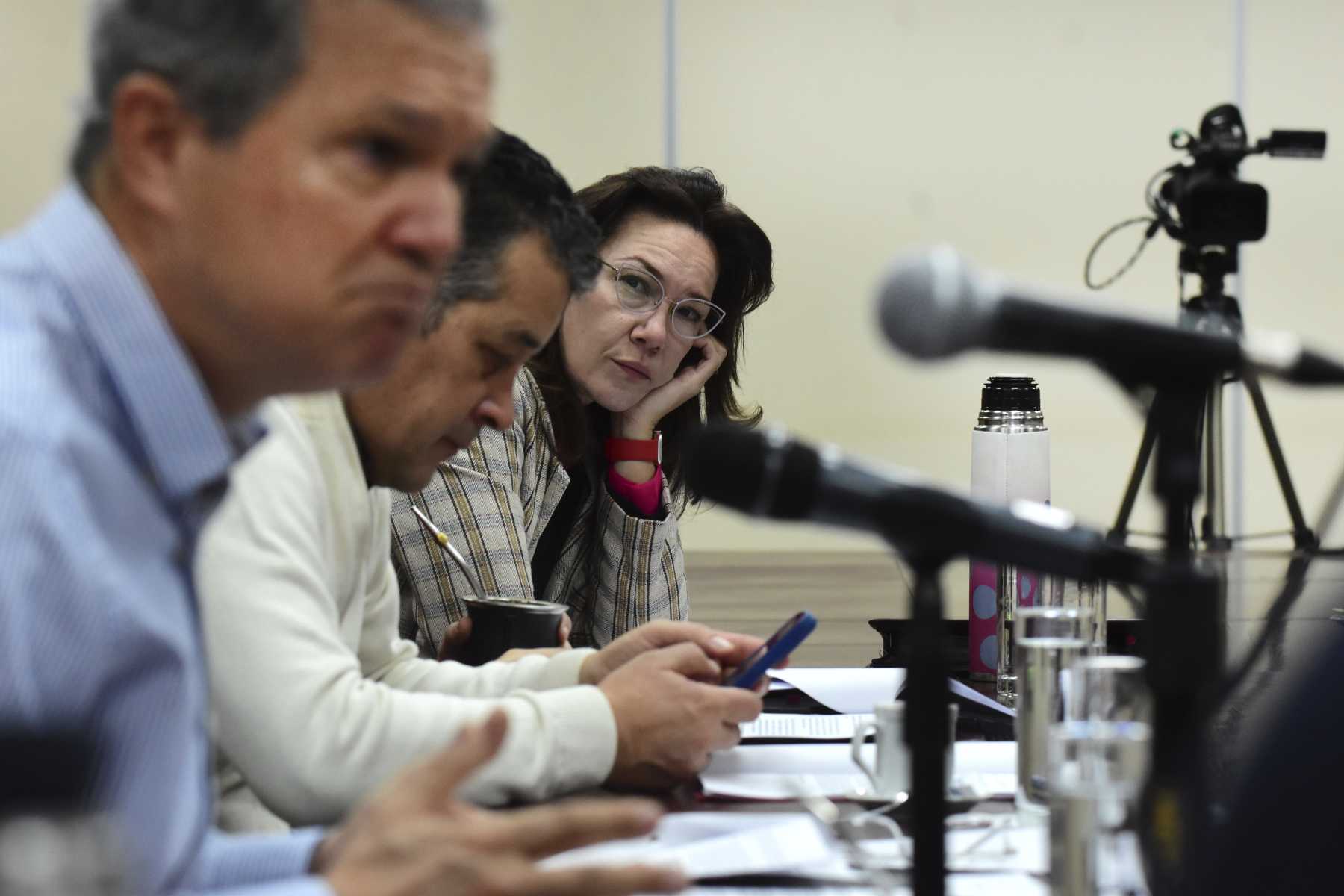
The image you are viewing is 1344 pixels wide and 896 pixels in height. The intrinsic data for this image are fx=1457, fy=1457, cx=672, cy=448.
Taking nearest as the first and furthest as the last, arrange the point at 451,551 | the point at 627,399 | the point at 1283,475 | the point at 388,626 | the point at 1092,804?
the point at 1092,804 → the point at 388,626 → the point at 451,551 → the point at 627,399 → the point at 1283,475

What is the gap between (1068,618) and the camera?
1303mm

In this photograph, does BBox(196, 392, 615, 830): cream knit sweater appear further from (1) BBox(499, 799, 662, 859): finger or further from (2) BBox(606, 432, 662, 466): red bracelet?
(2) BBox(606, 432, 662, 466): red bracelet

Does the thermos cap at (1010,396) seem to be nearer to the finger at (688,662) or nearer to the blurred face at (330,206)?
the finger at (688,662)

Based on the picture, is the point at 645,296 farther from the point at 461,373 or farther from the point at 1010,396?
the point at 461,373

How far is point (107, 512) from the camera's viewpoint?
0.71 meters

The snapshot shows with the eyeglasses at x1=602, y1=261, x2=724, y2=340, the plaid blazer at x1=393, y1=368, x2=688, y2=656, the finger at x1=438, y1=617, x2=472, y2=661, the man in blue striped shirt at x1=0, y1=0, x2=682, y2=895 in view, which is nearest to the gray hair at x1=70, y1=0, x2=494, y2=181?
the man in blue striped shirt at x1=0, y1=0, x2=682, y2=895

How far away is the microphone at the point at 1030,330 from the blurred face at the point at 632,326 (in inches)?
67.0

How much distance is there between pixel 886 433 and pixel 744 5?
199cm

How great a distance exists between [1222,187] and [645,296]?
Result: 0.98m

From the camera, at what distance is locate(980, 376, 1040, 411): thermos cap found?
1.98 meters

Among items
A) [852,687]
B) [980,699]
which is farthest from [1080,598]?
[852,687]

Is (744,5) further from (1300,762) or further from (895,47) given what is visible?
(1300,762)


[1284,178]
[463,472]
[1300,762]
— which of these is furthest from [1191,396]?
[1284,178]

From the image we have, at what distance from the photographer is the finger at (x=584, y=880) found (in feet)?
2.24
